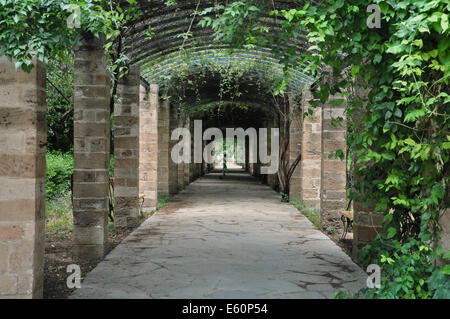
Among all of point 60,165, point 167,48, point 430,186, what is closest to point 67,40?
point 430,186

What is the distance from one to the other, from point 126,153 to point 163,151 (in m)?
5.15

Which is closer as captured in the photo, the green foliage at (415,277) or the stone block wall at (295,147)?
the green foliage at (415,277)

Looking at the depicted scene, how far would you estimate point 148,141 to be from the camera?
11477mm

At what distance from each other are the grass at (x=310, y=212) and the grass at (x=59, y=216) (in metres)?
4.55

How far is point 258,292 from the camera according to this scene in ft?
14.9

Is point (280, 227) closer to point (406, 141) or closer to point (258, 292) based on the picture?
point (258, 292)

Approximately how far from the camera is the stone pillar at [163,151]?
44.8 ft

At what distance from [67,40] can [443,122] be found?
308 centimetres

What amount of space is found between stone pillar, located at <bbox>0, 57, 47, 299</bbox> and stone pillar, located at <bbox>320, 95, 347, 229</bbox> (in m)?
5.58

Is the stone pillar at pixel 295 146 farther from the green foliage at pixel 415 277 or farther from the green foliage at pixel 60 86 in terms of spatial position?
the green foliage at pixel 415 277

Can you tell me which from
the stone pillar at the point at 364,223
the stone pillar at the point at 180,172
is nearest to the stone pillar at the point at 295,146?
the stone pillar at the point at 180,172

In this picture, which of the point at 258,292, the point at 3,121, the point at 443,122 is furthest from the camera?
the point at 258,292
